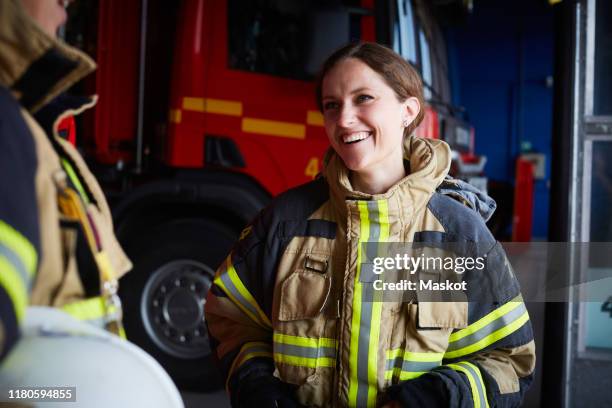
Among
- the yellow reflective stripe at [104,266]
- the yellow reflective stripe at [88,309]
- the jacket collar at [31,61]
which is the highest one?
the jacket collar at [31,61]

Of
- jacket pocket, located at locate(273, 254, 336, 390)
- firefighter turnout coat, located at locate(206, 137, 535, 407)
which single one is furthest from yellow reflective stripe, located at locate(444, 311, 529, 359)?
jacket pocket, located at locate(273, 254, 336, 390)

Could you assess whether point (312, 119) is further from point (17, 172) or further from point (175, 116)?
point (17, 172)

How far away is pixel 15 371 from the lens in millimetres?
751

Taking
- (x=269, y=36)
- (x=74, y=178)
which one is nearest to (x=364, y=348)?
(x=74, y=178)

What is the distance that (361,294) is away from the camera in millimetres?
1340

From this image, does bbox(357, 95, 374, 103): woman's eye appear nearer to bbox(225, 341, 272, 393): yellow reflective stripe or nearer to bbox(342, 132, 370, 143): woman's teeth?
bbox(342, 132, 370, 143): woman's teeth

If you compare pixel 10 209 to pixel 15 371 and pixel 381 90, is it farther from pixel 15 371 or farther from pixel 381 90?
pixel 381 90

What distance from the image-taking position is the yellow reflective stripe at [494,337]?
136 cm

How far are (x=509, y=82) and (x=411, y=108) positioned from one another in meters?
8.94

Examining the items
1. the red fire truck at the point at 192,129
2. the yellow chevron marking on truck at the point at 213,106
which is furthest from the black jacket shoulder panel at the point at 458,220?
the yellow chevron marking on truck at the point at 213,106

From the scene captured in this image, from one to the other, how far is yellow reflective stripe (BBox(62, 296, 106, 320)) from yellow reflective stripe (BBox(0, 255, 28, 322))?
5.4 inches

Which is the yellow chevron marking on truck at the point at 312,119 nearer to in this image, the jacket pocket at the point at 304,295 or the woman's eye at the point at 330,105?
the woman's eye at the point at 330,105

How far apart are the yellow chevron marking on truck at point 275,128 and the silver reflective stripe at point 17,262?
2470 mm

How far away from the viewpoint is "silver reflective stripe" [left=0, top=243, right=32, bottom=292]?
2.09 feet
